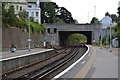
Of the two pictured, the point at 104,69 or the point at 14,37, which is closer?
the point at 104,69

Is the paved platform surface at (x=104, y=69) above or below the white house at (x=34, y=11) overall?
below

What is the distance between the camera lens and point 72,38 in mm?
125625

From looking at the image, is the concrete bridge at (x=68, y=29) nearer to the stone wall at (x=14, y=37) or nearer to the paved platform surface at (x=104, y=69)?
the stone wall at (x=14, y=37)

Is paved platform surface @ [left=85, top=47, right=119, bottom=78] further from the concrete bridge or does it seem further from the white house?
the white house

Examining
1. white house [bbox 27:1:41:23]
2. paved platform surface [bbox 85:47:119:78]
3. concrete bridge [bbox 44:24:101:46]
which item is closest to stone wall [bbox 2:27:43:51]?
concrete bridge [bbox 44:24:101:46]

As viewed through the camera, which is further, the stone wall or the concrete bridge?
the concrete bridge

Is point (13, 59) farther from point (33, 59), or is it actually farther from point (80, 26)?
point (80, 26)

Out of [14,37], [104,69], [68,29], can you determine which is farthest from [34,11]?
[104,69]

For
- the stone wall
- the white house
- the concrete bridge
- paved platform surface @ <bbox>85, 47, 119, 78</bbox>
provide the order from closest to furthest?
1. paved platform surface @ <bbox>85, 47, 119, 78</bbox>
2. the stone wall
3. the concrete bridge
4. the white house

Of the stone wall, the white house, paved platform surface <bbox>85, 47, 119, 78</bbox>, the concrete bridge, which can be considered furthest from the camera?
the white house

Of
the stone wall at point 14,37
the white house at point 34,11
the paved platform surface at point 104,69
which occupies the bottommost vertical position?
the paved platform surface at point 104,69

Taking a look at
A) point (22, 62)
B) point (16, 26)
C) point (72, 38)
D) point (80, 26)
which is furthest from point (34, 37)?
point (72, 38)

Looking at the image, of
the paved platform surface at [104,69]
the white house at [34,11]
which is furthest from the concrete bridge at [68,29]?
the paved platform surface at [104,69]

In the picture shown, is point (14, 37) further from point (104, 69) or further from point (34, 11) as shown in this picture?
point (34, 11)
